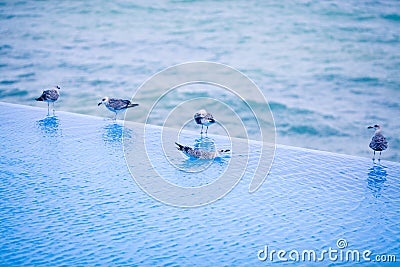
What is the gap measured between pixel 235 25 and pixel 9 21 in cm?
693

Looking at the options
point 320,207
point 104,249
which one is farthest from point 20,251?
point 320,207

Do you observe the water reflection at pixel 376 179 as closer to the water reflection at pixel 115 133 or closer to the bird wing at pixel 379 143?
the bird wing at pixel 379 143

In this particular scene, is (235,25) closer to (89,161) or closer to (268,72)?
(268,72)

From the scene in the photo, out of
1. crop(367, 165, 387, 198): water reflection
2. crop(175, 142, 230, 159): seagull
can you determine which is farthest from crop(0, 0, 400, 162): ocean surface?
crop(175, 142, 230, 159): seagull

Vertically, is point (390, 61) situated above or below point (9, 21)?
below

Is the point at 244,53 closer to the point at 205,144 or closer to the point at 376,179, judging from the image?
the point at 205,144

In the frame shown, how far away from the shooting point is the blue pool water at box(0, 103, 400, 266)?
353 cm

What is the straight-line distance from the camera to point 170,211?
4.18 metres

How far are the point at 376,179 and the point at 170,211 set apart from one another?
1.98m

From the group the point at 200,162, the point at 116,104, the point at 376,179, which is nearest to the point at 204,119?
the point at 116,104

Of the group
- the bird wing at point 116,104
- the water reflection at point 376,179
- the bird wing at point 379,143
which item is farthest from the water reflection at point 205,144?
the bird wing at point 379,143

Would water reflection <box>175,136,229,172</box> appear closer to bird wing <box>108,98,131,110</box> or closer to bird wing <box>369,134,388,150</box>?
bird wing <box>108,98,131,110</box>

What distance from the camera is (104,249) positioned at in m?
3.52

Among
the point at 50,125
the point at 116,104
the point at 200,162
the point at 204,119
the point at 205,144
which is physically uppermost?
the point at 116,104
